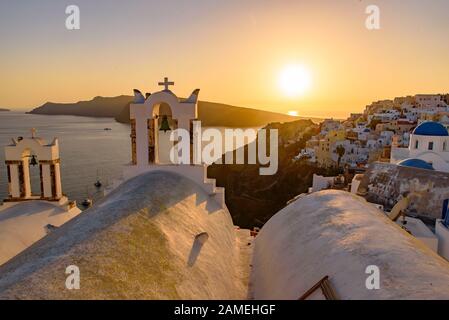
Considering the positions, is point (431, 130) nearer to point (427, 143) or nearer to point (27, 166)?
point (427, 143)

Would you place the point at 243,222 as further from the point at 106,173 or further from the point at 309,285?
the point at 309,285

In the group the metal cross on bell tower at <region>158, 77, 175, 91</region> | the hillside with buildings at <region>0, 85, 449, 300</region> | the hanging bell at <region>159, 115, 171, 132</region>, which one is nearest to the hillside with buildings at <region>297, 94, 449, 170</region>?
the hillside with buildings at <region>0, 85, 449, 300</region>

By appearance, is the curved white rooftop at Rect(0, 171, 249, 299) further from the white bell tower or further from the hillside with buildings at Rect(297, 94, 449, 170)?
the hillside with buildings at Rect(297, 94, 449, 170)

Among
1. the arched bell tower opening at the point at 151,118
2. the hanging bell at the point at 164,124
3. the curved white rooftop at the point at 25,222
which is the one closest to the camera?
the curved white rooftop at the point at 25,222

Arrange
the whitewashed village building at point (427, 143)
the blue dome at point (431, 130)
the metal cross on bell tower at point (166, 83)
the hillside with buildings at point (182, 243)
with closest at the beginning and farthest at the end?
the hillside with buildings at point (182, 243)
the metal cross on bell tower at point (166, 83)
the whitewashed village building at point (427, 143)
the blue dome at point (431, 130)

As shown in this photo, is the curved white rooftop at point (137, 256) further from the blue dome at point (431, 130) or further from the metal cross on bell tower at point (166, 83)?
the blue dome at point (431, 130)

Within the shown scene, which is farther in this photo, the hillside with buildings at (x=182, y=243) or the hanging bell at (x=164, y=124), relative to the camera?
the hanging bell at (x=164, y=124)

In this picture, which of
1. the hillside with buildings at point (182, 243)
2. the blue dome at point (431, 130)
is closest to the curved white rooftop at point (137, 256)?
the hillside with buildings at point (182, 243)

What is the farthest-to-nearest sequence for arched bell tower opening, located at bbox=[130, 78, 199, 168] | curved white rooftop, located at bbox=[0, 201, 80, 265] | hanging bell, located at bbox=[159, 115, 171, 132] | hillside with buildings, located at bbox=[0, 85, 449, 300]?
hanging bell, located at bbox=[159, 115, 171, 132], arched bell tower opening, located at bbox=[130, 78, 199, 168], curved white rooftop, located at bbox=[0, 201, 80, 265], hillside with buildings, located at bbox=[0, 85, 449, 300]

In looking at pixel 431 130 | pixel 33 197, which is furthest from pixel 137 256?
pixel 431 130

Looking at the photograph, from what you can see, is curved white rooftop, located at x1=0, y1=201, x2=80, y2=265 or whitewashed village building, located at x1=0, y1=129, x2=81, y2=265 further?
whitewashed village building, located at x1=0, y1=129, x2=81, y2=265

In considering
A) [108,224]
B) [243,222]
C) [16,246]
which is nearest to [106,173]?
[243,222]

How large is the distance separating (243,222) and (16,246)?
3578cm
